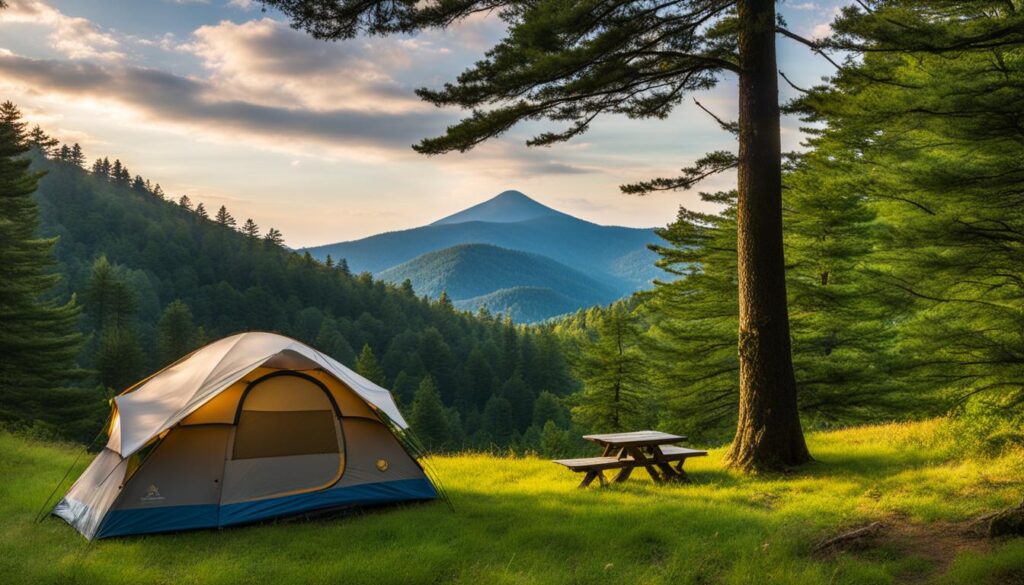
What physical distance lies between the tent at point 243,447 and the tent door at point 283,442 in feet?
0.04

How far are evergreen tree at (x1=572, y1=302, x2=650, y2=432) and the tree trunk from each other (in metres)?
16.4

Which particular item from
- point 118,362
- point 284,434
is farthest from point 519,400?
point 284,434

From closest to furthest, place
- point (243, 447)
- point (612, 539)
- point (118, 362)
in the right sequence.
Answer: point (612, 539), point (243, 447), point (118, 362)

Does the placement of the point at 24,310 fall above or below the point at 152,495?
above

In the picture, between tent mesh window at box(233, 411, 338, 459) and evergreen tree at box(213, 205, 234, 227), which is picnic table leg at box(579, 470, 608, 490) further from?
evergreen tree at box(213, 205, 234, 227)

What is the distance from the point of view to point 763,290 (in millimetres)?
8758

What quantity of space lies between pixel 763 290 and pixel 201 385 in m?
7.38

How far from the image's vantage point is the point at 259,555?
5941 mm

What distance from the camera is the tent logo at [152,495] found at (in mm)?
6867

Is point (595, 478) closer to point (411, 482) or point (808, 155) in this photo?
point (411, 482)

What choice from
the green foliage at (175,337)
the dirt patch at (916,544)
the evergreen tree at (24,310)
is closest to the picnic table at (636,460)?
the dirt patch at (916,544)

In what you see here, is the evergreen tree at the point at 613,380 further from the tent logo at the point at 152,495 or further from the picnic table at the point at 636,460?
the tent logo at the point at 152,495

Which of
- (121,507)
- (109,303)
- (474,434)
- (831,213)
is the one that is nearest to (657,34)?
(121,507)

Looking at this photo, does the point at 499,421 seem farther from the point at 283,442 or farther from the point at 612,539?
the point at 612,539
